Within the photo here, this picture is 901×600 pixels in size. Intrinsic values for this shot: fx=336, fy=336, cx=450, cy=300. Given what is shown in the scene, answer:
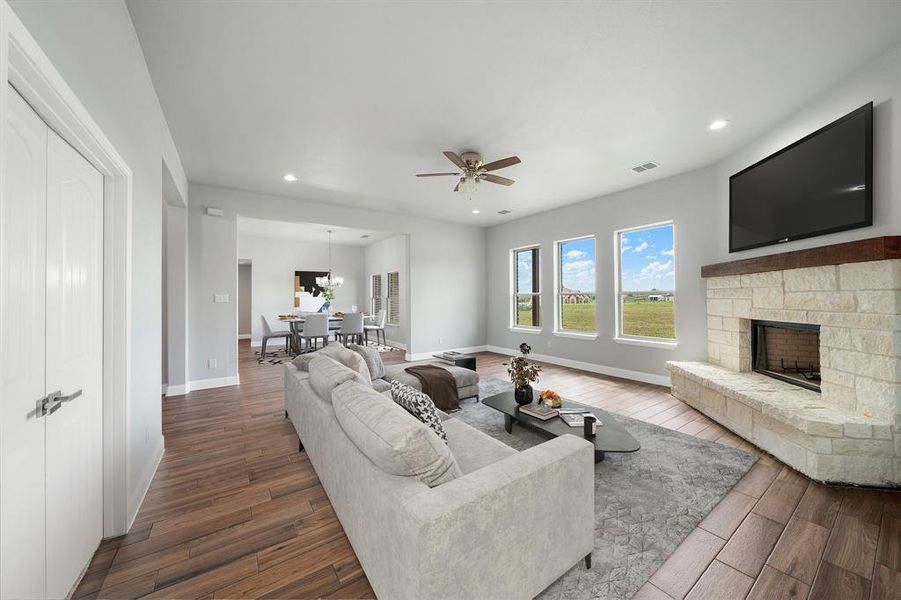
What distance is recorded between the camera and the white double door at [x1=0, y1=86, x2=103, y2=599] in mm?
1082

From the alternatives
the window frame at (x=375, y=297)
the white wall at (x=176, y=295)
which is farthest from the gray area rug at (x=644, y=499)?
the window frame at (x=375, y=297)

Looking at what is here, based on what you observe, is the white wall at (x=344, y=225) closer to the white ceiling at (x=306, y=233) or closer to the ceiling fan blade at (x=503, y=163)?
the white ceiling at (x=306, y=233)

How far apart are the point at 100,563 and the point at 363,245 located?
9.51 m

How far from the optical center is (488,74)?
2484 millimetres

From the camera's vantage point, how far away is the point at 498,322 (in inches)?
297

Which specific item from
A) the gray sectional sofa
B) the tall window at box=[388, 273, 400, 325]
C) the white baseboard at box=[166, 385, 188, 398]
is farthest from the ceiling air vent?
the white baseboard at box=[166, 385, 188, 398]

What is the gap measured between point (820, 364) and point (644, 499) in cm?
204

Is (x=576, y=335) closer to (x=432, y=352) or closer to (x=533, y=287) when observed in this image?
(x=533, y=287)

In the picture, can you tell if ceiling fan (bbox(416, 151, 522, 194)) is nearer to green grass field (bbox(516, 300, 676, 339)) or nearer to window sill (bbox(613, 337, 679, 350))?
green grass field (bbox(516, 300, 676, 339))

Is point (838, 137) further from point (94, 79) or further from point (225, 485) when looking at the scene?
point (225, 485)

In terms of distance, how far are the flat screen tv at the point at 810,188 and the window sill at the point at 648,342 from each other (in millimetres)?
1481

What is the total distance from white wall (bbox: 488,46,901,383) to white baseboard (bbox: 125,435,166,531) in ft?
17.2

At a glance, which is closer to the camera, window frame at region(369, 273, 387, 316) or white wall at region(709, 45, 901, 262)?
white wall at region(709, 45, 901, 262)

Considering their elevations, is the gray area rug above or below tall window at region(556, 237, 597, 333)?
below
